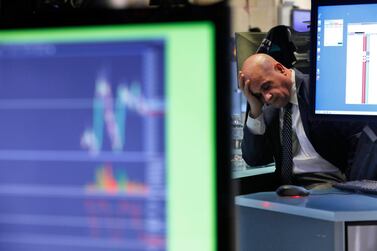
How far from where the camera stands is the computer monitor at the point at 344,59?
183cm

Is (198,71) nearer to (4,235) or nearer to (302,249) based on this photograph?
(4,235)

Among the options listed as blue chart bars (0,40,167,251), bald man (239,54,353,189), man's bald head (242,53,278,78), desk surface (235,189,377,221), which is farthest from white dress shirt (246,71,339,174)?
blue chart bars (0,40,167,251)

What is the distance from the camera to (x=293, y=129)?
2.41 metres

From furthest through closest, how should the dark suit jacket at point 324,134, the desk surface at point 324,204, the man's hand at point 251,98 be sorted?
the man's hand at point 251,98 → the dark suit jacket at point 324,134 → the desk surface at point 324,204

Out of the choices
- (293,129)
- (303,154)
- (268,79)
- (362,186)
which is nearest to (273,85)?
(268,79)

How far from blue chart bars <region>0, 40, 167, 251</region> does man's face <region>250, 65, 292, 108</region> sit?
5.75ft

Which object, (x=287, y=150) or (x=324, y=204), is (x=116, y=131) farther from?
(x=287, y=150)

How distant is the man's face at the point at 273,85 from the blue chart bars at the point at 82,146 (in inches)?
69.0

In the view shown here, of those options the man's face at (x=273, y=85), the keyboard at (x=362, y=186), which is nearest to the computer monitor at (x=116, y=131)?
the keyboard at (x=362, y=186)

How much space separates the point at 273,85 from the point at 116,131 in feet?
5.87

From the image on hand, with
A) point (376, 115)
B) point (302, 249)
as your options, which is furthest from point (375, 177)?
point (302, 249)

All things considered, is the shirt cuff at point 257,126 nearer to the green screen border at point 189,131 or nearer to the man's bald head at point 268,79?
the man's bald head at point 268,79

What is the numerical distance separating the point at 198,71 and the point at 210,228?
164 mm

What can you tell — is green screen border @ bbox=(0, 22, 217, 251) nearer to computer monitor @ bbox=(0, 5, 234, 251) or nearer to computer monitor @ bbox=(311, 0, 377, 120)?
computer monitor @ bbox=(0, 5, 234, 251)
